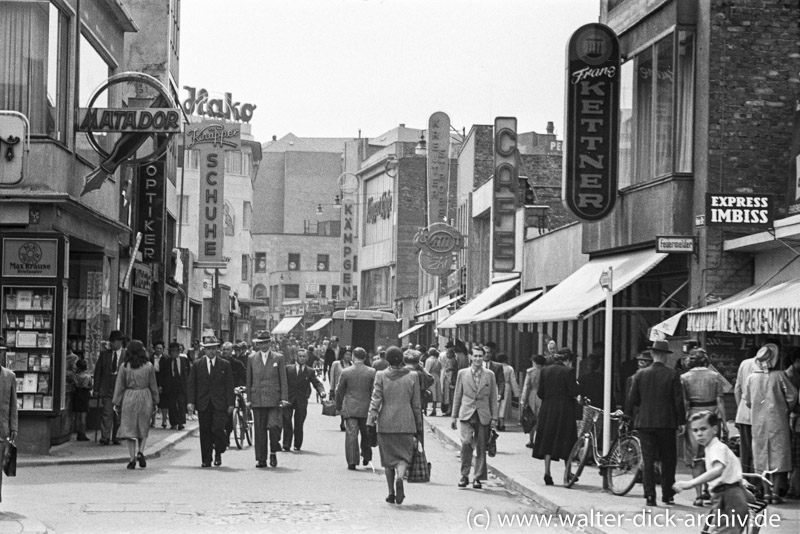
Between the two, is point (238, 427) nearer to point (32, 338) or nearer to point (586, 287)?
point (32, 338)

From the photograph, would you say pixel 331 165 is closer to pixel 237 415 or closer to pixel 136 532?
pixel 237 415

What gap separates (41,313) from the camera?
69.5 feet

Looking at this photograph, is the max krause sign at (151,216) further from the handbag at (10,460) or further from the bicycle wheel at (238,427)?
the handbag at (10,460)

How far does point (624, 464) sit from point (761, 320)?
91.4 inches

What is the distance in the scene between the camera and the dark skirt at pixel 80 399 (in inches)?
914

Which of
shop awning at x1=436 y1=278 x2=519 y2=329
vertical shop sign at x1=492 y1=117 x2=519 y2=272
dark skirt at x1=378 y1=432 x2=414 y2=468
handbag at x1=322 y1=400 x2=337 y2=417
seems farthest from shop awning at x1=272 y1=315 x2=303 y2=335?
dark skirt at x1=378 y1=432 x2=414 y2=468

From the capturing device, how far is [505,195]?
36.8 meters

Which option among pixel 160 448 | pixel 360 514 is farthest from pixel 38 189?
pixel 360 514

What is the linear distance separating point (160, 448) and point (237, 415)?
5.58 ft

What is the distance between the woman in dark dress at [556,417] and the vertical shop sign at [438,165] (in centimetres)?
3854

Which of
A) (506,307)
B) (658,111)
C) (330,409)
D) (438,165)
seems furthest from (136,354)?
(438,165)

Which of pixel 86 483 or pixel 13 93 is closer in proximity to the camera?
pixel 86 483

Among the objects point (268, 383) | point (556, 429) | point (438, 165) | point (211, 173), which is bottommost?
point (556, 429)

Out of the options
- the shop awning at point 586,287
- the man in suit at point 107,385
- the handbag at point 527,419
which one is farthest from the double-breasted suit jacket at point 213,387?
the shop awning at point 586,287
